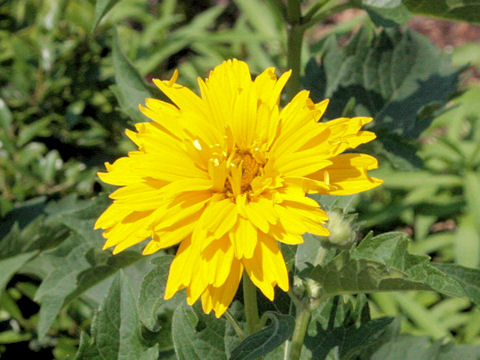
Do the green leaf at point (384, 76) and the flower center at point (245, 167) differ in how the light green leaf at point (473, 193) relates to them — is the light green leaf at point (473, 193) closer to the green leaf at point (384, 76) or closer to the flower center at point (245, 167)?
the green leaf at point (384, 76)

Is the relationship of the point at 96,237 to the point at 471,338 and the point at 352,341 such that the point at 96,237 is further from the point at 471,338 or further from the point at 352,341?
the point at 471,338

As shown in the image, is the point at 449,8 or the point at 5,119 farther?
the point at 5,119

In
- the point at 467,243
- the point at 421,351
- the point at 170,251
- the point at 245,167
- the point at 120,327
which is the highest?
the point at 245,167

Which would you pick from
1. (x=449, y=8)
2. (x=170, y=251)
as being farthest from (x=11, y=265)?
(x=449, y=8)

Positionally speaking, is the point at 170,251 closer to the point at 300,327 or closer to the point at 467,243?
the point at 300,327

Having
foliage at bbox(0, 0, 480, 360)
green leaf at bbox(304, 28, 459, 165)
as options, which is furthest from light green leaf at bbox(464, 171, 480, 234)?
green leaf at bbox(304, 28, 459, 165)

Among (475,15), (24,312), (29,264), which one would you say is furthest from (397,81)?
(24,312)

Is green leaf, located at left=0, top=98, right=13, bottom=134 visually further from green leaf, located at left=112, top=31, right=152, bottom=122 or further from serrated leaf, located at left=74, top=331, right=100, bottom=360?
serrated leaf, located at left=74, top=331, right=100, bottom=360

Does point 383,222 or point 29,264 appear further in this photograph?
point 383,222
